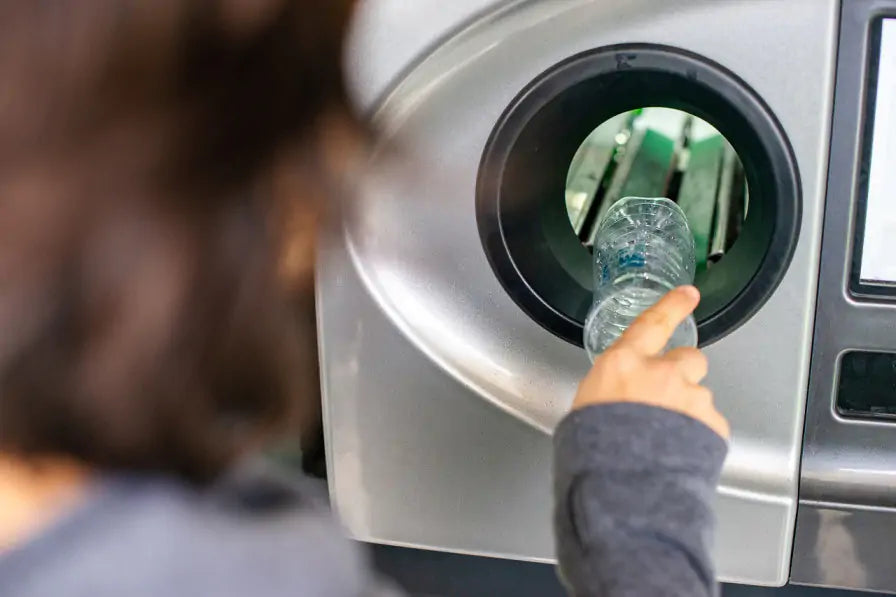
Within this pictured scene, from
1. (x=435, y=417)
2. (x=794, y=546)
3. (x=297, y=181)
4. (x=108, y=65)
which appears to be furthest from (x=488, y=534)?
(x=108, y=65)

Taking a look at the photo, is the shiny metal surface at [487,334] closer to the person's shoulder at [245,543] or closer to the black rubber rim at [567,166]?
the black rubber rim at [567,166]

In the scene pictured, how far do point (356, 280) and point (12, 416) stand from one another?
25 cm

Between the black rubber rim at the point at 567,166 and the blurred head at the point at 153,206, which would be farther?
the black rubber rim at the point at 567,166

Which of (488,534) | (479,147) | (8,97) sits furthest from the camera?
(488,534)

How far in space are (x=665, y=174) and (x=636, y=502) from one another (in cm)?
48

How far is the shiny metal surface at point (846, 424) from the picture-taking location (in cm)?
56

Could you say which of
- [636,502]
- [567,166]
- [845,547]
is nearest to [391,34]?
[567,166]

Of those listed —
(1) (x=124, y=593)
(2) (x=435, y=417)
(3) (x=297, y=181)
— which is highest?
(3) (x=297, y=181)

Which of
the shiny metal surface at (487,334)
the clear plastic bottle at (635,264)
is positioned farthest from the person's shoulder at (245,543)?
the clear plastic bottle at (635,264)

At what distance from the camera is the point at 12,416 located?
0.49m

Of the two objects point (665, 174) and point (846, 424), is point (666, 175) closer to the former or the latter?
point (665, 174)

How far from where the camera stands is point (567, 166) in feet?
2.28

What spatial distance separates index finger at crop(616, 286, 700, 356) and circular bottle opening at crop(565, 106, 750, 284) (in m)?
0.17

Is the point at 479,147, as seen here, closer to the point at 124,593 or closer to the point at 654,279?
the point at 654,279
